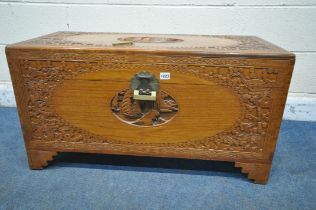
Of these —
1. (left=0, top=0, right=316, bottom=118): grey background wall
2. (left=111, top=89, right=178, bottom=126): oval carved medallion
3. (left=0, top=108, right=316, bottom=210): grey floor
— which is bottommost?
(left=0, top=108, right=316, bottom=210): grey floor

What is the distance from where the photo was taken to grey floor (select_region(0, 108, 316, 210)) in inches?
35.9

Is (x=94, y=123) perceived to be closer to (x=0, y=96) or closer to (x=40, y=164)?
(x=40, y=164)

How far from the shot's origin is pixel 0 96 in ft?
5.55

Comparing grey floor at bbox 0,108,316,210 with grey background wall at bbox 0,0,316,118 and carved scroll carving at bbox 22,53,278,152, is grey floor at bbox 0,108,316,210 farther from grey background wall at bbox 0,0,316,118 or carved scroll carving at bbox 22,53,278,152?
grey background wall at bbox 0,0,316,118

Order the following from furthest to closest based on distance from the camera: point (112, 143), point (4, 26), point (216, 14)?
point (4, 26)
point (216, 14)
point (112, 143)

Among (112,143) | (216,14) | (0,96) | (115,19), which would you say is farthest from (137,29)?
(0,96)

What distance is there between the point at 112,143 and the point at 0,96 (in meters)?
1.12

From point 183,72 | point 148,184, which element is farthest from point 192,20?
point 148,184

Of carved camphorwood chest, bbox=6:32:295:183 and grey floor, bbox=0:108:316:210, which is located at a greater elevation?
carved camphorwood chest, bbox=6:32:295:183

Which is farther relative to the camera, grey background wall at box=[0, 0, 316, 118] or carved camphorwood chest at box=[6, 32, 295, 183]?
grey background wall at box=[0, 0, 316, 118]

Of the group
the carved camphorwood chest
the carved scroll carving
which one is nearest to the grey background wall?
the carved camphorwood chest

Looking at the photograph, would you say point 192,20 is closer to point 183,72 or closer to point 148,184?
point 183,72

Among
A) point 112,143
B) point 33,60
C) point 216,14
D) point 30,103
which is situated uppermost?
point 216,14

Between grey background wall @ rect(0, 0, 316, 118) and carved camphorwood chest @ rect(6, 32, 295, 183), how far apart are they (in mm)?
513
